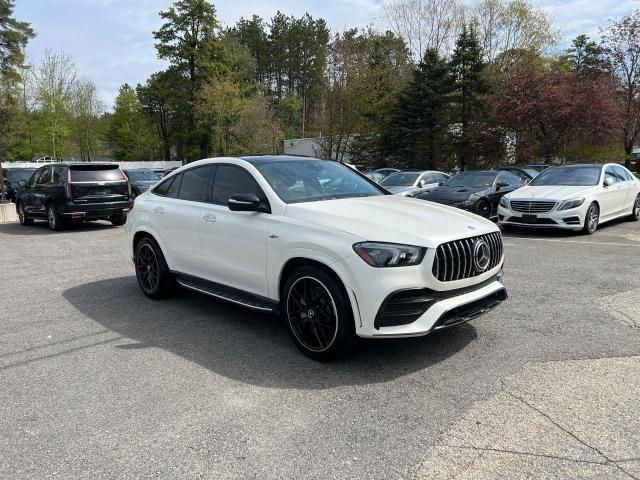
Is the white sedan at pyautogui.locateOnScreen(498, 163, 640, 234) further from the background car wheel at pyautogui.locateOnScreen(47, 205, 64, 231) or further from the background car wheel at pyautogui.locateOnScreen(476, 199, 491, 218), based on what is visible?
the background car wheel at pyautogui.locateOnScreen(47, 205, 64, 231)

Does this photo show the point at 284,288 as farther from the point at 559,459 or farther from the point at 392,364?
the point at 559,459

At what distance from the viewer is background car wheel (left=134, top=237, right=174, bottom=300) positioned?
615 centimetres

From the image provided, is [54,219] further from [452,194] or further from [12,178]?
[12,178]

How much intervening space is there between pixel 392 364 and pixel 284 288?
111 centimetres

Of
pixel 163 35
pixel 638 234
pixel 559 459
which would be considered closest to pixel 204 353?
pixel 559 459

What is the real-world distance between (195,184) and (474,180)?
33.5ft

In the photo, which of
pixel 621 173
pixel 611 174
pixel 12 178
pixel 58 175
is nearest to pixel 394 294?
pixel 611 174

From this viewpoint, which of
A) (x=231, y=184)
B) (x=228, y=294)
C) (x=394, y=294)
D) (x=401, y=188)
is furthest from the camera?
(x=401, y=188)

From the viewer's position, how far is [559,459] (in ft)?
9.28

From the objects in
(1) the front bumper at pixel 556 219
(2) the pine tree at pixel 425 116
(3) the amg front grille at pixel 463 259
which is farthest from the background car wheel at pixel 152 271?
(2) the pine tree at pixel 425 116

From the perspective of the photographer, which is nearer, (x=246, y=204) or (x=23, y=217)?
(x=246, y=204)

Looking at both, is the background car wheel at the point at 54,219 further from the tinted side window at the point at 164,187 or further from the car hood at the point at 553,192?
the car hood at the point at 553,192

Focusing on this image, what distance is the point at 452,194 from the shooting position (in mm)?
13250

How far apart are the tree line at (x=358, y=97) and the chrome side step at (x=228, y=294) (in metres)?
20.6
